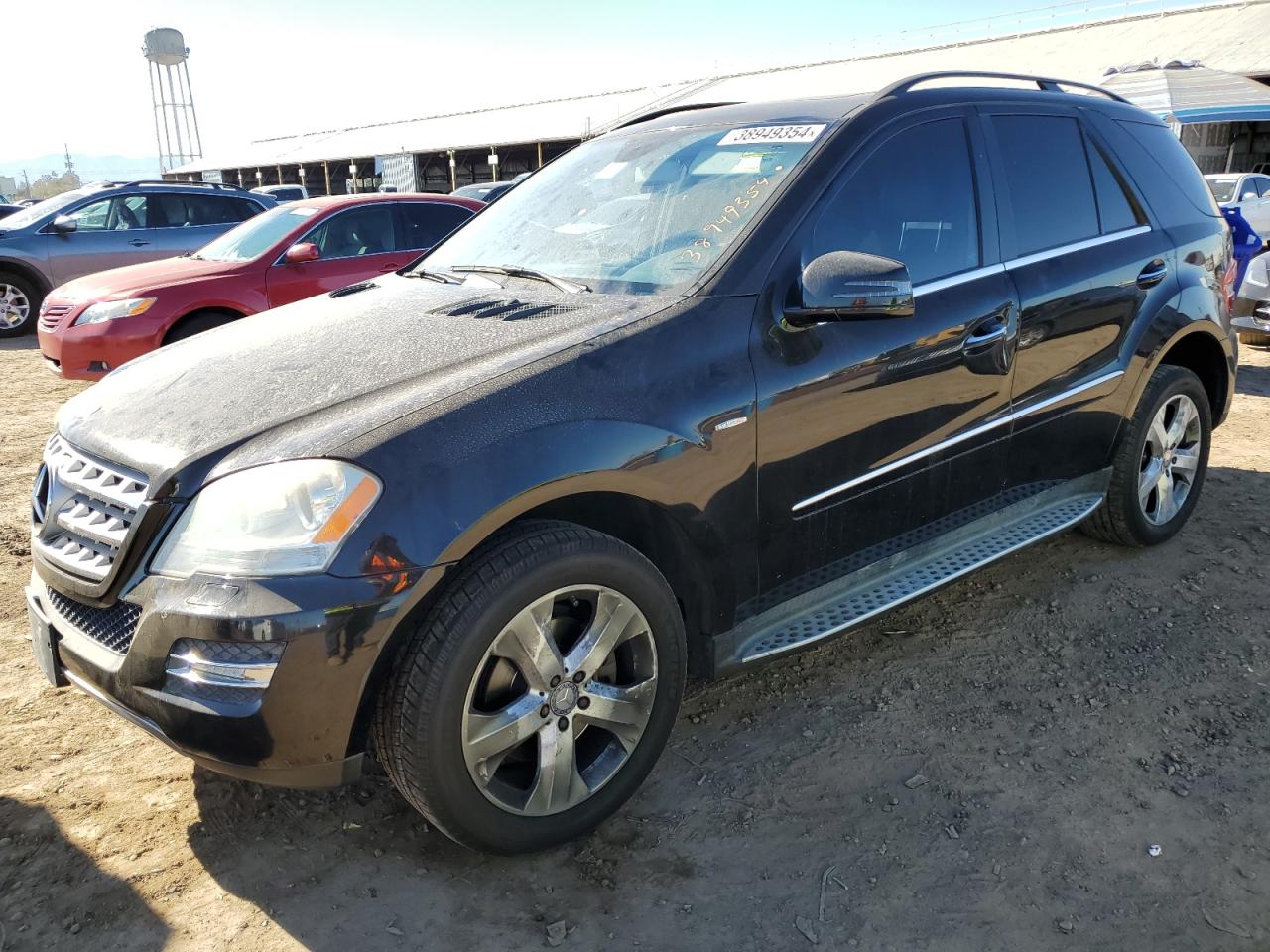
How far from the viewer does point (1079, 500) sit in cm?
386

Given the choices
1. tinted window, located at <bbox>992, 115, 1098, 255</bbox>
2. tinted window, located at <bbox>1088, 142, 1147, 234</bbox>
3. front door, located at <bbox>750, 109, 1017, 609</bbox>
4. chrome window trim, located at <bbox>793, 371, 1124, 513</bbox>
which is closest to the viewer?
front door, located at <bbox>750, 109, 1017, 609</bbox>

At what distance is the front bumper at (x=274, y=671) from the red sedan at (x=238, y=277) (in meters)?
5.57

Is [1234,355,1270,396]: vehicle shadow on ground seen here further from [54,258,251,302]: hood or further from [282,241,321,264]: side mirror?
[54,258,251,302]: hood

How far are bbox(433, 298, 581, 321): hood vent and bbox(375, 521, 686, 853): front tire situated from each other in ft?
2.28

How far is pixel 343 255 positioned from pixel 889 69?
27627 mm

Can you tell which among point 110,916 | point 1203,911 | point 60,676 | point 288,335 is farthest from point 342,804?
point 1203,911

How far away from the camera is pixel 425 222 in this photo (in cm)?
848

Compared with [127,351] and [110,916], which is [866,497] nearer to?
[110,916]

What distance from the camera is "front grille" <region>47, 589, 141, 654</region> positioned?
218cm

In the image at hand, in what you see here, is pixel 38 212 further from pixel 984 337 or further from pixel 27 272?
pixel 984 337

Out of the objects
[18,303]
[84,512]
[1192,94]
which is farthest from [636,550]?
[1192,94]

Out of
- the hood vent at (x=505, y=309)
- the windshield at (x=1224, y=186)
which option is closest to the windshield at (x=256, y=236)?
the hood vent at (x=505, y=309)

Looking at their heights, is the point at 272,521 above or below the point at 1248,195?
above

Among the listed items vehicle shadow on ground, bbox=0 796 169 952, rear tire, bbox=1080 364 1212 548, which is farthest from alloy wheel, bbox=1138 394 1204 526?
vehicle shadow on ground, bbox=0 796 169 952
